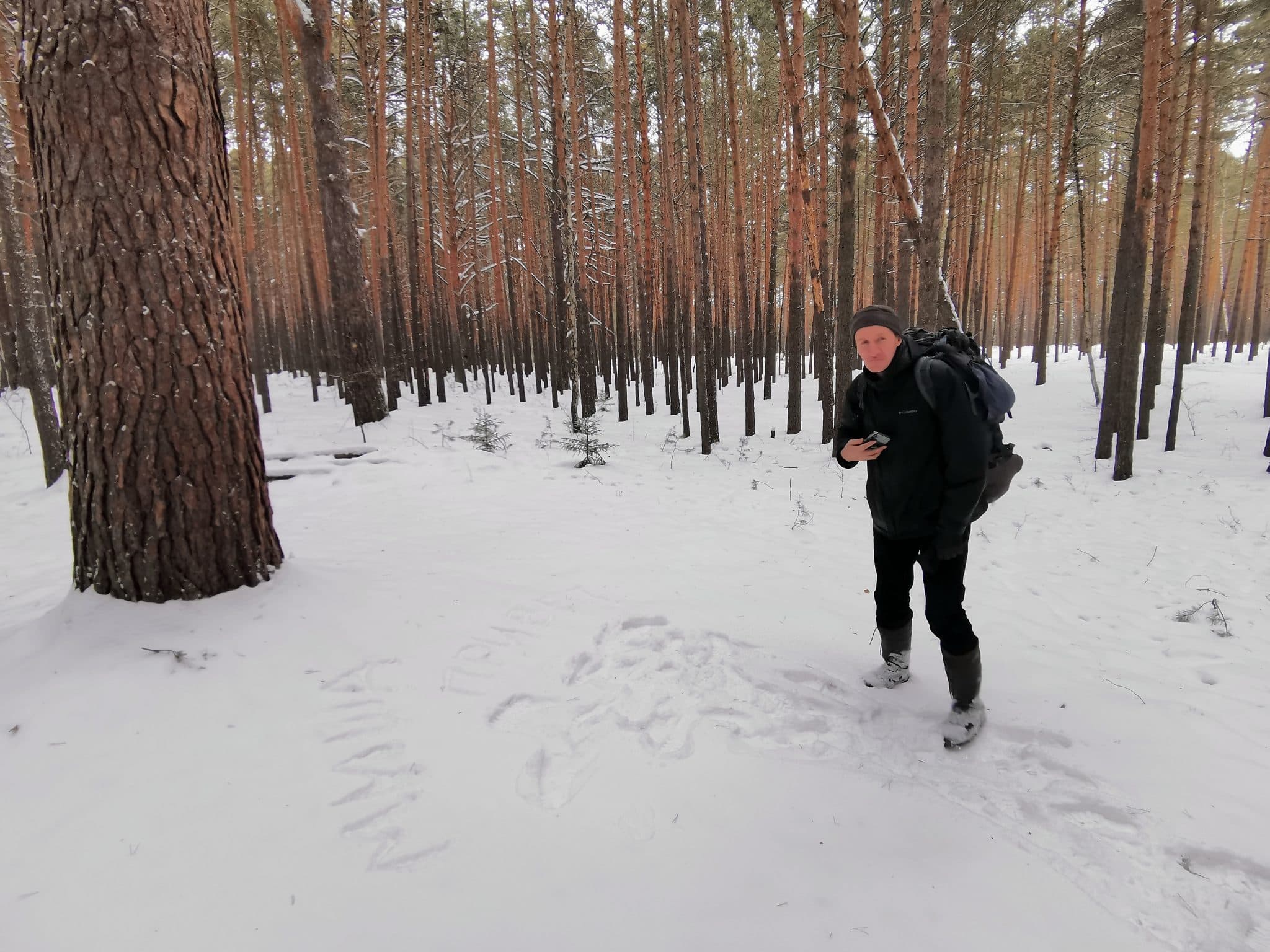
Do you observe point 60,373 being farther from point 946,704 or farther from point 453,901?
point 946,704

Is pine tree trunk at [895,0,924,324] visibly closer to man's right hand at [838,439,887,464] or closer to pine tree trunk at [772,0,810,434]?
pine tree trunk at [772,0,810,434]

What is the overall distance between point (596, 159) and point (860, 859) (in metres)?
18.2

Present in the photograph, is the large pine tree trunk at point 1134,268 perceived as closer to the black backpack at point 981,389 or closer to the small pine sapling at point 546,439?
the black backpack at point 981,389

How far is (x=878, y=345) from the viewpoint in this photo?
2457 millimetres

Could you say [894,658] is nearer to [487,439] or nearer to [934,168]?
[934,168]

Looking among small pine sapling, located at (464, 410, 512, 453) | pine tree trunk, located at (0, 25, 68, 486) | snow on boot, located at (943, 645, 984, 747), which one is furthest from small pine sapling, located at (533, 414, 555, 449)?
snow on boot, located at (943, 645, 984, 747)

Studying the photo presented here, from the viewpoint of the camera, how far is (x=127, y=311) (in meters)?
2.58

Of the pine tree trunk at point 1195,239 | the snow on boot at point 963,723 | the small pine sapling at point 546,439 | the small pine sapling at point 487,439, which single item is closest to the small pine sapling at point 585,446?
the small pine sapling at point 546,439

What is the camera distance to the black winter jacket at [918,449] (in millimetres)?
2318

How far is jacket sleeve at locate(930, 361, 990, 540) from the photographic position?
231cm

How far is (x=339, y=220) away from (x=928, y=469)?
10128 millimetres

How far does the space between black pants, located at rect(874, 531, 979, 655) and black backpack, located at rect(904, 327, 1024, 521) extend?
0.88 feet

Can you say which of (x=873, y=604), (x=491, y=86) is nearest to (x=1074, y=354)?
(x=491, y=86)

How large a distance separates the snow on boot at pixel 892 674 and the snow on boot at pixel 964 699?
0.33 meters
